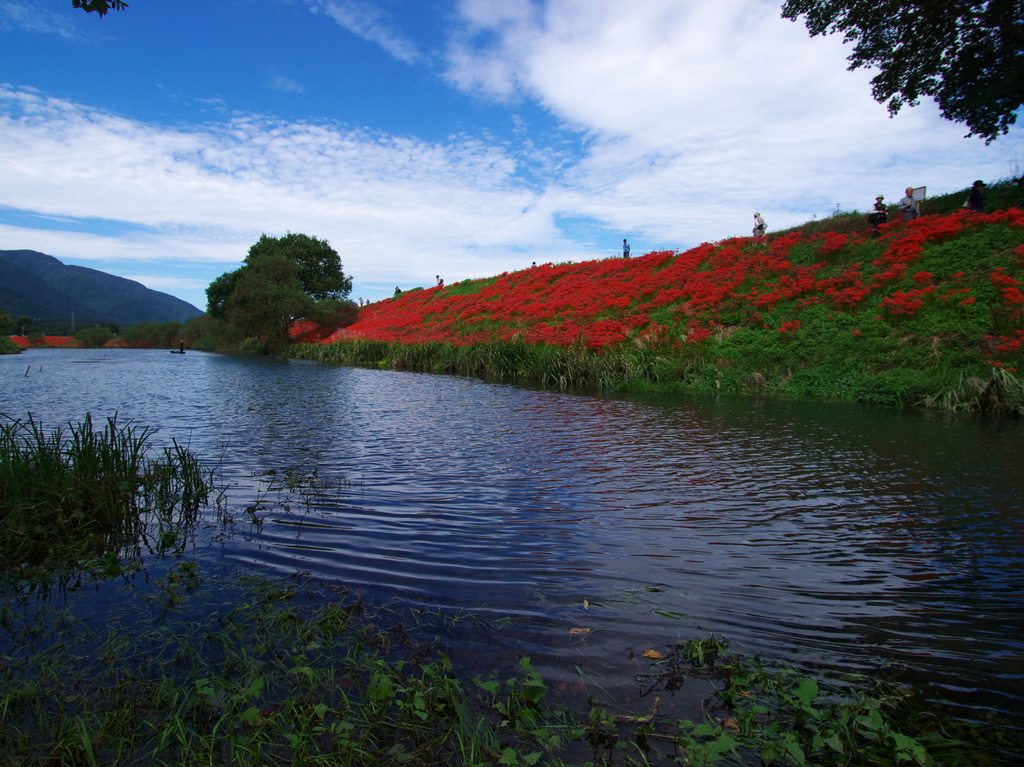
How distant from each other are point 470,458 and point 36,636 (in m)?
5.62

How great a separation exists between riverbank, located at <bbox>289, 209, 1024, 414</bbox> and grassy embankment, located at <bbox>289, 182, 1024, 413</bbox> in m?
0.06

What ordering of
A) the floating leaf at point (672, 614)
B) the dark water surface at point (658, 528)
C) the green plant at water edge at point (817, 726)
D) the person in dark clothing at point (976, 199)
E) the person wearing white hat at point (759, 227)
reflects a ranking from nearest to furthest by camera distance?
the green plant at water edge at point (817, 726)
the dark water surface at point (658, 528)
the floating leaf at point (672, 614)
the person in dark clothing at point (976, 199)
the person wearing white hat at point (759, 227)

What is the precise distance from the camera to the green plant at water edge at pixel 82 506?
14.9ft

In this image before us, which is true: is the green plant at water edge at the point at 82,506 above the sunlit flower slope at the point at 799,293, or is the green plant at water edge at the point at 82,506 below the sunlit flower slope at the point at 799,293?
below

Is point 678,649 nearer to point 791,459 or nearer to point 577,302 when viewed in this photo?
point 791,459

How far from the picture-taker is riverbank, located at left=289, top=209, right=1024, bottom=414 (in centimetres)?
1630

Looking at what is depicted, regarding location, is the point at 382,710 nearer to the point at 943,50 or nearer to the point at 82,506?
the point at 82,506

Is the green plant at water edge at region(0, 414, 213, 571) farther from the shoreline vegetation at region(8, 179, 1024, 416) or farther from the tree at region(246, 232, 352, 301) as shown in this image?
the tree at region(246, 232, 352, 301)

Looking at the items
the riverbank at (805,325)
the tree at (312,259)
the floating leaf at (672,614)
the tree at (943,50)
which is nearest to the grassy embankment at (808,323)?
the riverbank at (805,325)


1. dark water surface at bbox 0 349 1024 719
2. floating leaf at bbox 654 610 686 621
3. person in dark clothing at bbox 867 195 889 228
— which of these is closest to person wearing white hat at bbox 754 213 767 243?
person in dark clothing at bbox 867 195 889 228

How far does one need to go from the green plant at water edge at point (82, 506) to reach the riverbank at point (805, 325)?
1506 cm

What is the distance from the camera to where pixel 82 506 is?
5.04 m

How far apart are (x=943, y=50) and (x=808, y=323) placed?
12.4m

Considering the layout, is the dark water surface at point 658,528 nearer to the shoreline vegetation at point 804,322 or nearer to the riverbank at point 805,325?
the riverbank at point 805,325
